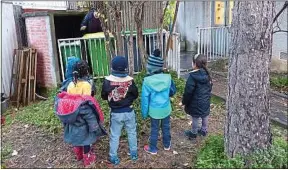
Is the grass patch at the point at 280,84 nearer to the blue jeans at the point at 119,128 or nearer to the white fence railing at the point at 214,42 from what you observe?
the white fence railing at the point at 214,42

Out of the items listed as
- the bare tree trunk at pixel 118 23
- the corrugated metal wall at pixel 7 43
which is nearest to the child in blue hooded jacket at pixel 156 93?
the bare tree trunk at pixel 118 23

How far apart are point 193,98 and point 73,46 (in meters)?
3.50

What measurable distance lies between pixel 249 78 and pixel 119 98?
1.48 metres

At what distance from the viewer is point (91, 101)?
3520 mm

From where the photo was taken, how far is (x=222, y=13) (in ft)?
33.0

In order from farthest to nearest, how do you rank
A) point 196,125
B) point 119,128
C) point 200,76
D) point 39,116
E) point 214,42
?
point 214,42 → point 39,116 → point 196,125 → point 200,76 → point 119,128

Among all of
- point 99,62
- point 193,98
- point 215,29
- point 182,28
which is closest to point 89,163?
point 193,98

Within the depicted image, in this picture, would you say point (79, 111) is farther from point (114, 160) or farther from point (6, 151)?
point (6, 151)

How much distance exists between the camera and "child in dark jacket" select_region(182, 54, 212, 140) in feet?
13.7

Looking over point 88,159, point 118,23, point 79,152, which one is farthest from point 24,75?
point 88,159

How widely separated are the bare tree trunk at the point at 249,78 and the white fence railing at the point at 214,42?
588 cm

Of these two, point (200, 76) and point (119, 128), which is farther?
point (200, 76)

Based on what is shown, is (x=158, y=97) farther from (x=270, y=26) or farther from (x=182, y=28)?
(x=182, y=28)

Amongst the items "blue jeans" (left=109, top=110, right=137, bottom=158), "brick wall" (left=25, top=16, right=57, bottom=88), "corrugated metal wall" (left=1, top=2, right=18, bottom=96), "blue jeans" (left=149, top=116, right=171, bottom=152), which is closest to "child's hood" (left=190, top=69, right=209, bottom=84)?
"blue jeans" (left=149, top=116, right=171, bottom=152)
